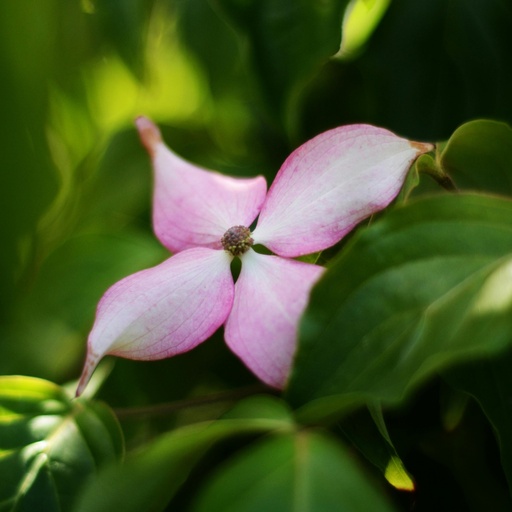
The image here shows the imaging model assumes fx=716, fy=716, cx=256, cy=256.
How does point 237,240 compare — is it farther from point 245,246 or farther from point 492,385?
point 492,385

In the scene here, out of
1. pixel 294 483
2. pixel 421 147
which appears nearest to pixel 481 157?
pixel 421 147

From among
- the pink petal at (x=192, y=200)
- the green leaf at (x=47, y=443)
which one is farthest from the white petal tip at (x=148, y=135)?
the green leaf at (x=47, y=443)

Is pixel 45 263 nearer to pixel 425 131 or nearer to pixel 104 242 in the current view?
pixel 104 242

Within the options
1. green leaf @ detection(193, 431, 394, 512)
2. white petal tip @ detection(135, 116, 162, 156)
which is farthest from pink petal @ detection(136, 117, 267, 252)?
green leaf @ detection(193, 431, 394, 512)

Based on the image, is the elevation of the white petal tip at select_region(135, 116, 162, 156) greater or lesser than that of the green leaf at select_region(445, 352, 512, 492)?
greater

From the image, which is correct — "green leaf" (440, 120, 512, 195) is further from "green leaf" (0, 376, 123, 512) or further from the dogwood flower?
"green leaf" (0, 376, 123, 512)

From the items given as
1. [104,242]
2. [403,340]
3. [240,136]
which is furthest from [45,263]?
[403,340]
